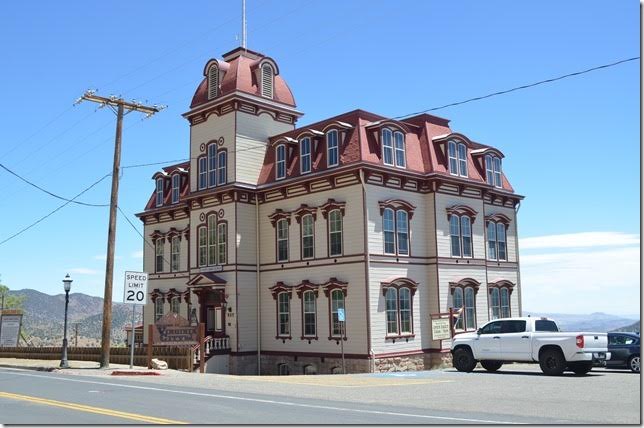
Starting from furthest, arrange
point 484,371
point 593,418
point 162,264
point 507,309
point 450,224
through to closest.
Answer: point 162,264, point 507,309, point 450,224, point 484,371, point 593,418

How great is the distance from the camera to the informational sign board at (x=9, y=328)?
4184 centimetres

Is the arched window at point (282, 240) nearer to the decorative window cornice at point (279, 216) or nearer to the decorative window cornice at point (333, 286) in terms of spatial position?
the decorative window cornice at point (279, 216)

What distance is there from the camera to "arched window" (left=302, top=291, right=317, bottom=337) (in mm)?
31000

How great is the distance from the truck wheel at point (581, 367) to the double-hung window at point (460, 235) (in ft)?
35.3

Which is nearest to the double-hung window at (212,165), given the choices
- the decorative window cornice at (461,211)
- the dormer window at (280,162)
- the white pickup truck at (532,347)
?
the dormer window at (280,162)

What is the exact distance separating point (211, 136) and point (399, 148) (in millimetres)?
10183

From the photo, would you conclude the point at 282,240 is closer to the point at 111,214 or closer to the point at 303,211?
the point at 303,211

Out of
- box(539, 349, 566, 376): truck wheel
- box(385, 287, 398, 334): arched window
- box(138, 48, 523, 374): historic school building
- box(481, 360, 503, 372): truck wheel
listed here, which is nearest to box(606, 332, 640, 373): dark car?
box(539, 349, 566, 376): truck wheel

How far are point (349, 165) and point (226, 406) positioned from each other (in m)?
16.2

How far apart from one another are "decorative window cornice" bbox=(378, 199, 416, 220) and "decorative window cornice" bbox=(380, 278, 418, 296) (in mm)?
2923

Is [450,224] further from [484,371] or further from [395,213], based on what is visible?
[484,371]

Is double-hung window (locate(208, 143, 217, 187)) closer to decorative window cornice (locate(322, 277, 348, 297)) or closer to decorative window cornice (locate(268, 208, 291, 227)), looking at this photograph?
decorative window cornice (locate(268, 208, 291, 227))

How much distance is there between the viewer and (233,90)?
33781 millimetres

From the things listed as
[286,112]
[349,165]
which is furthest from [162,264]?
[349,165]
